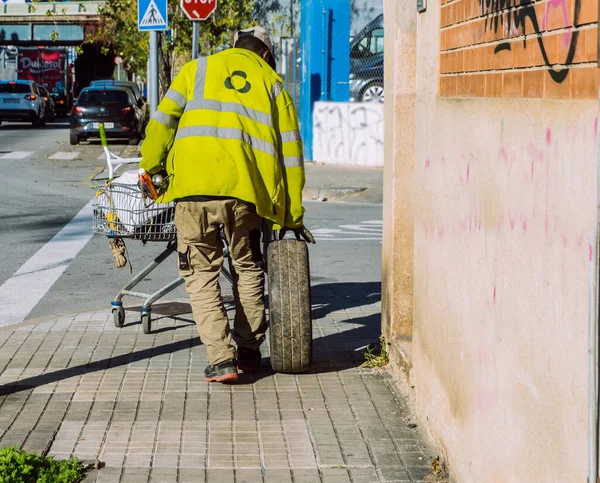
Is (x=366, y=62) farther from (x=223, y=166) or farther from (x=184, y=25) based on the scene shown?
(x=223, y=166)

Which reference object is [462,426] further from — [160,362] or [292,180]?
[160,362]

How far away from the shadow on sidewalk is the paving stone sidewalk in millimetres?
12

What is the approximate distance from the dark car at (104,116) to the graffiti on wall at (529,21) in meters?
23.9

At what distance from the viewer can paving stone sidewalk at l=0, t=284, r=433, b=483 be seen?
15.1ft

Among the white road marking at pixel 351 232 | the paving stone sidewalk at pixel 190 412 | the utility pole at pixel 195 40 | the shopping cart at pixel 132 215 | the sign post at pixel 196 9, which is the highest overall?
the sign post at pixel 196 9

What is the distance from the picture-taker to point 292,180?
19.3 feet

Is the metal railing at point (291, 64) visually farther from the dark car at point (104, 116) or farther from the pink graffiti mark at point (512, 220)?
the pink graffiti mark at point (512, 220)

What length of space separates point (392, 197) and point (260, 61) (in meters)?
1.04

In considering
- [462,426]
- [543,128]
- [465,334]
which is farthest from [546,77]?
[462,426]

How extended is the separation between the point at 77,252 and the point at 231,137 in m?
5.63

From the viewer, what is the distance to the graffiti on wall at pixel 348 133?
19.7 meters

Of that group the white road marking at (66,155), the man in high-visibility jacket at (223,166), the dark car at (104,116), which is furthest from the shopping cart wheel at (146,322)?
the dark car at (104,116)

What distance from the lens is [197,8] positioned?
13453 mm

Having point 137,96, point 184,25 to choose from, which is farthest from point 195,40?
point 137,96
